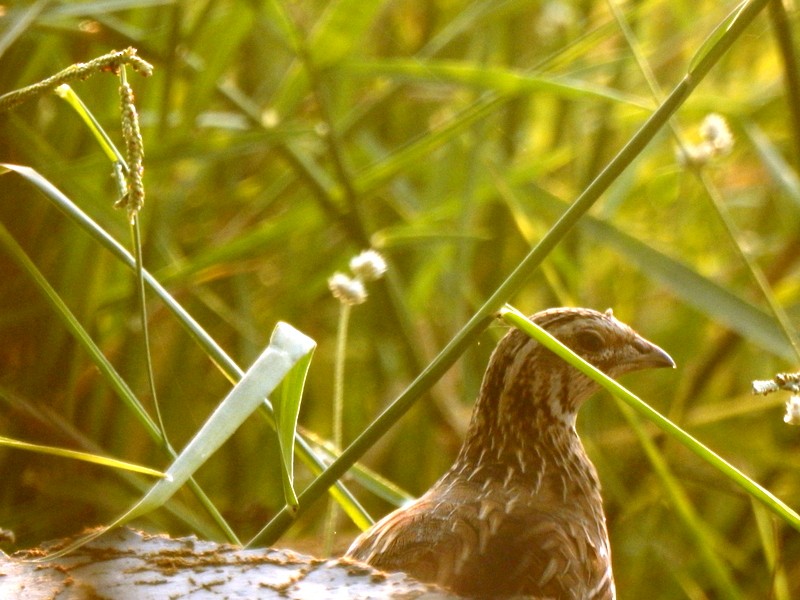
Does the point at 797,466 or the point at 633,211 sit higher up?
the point at 633,211

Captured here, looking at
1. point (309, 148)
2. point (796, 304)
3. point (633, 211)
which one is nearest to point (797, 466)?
point (796, 304)

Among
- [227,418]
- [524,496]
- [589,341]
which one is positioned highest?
[227,418]

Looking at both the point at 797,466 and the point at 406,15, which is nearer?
the point at 797,466

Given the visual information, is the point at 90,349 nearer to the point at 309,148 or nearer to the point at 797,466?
the point at 309,148

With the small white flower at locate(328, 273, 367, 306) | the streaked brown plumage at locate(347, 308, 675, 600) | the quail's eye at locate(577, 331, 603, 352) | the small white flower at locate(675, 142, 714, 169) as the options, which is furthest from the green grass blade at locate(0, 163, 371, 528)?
the small white flower at locate(675, 142, 714, 169)

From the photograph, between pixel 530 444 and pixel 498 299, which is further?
pixel 530 444

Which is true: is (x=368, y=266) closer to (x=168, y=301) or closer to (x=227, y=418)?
(x=168, y=301)

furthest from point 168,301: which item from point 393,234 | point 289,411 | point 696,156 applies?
point 393,234
